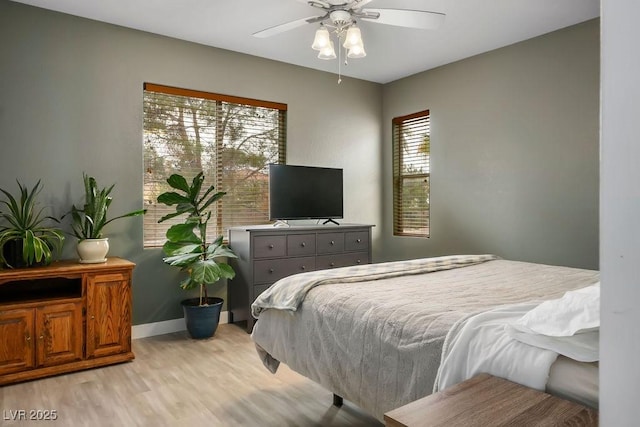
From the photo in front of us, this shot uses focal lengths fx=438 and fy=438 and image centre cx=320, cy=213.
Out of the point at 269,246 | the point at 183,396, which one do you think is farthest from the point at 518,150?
the point at 183,396

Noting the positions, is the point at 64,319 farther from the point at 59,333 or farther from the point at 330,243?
the point at 330,243

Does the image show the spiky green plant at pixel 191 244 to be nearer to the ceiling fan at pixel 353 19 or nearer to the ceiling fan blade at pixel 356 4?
the ceiling fan at pixel 353 19

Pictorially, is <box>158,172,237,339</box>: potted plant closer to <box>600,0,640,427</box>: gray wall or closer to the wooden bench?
the wooden bench

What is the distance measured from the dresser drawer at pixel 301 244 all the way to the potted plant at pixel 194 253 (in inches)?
21.9

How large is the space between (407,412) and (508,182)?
11.7 ft

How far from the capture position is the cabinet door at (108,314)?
9.94ft

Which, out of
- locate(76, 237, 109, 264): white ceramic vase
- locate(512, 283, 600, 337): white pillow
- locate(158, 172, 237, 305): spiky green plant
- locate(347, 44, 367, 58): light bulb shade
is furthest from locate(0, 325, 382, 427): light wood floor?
locate(347, 44, 367, 58): light bulb shade

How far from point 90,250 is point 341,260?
224 centimetres

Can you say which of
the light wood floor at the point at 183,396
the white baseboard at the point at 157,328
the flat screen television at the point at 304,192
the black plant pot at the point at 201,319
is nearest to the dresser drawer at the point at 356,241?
the flat screen television at the point at 304,192

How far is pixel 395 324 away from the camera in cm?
168

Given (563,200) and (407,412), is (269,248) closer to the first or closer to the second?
(563,200)

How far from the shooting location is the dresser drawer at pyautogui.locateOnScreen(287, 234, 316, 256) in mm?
4023

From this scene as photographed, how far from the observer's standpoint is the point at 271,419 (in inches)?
89.9

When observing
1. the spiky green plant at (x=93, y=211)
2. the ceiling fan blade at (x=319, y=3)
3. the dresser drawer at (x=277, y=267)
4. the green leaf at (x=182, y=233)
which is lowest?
the dresser drawer at (x=277, y=267)
